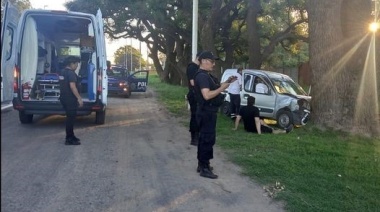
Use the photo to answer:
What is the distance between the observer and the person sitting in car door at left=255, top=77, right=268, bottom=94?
12656mm

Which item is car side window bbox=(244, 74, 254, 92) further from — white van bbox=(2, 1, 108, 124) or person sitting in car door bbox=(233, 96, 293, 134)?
white van bbox=(2, 1, 108, 124)

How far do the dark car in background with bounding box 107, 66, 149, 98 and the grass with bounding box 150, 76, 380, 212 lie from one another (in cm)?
1079

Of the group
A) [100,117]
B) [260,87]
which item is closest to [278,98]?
[260,87]

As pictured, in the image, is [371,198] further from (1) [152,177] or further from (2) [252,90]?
(2) [252,90]

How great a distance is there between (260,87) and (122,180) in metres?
7.80

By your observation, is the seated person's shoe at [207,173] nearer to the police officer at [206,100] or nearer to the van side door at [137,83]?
the police officer at [206,100]

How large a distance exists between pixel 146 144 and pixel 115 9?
16.6m

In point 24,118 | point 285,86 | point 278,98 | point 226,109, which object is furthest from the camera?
point 226,109

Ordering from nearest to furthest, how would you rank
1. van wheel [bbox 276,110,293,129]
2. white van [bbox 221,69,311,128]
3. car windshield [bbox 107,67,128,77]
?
white van [bbox 221,69,311,128] < van wheel [bbox 276,110,293,129] < car windshield [bbox 107,67,128,77]

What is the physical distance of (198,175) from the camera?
626 centimetres

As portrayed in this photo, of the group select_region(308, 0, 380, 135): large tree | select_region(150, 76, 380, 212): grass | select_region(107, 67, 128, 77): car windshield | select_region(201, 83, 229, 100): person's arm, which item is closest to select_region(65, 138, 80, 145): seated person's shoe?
select_region(150, 76, 380, 212): grass

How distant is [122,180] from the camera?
19.0ft

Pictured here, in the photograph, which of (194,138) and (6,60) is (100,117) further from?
(6,60)

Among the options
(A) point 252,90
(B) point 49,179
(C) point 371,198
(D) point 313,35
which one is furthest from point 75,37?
(C) point 371,198
